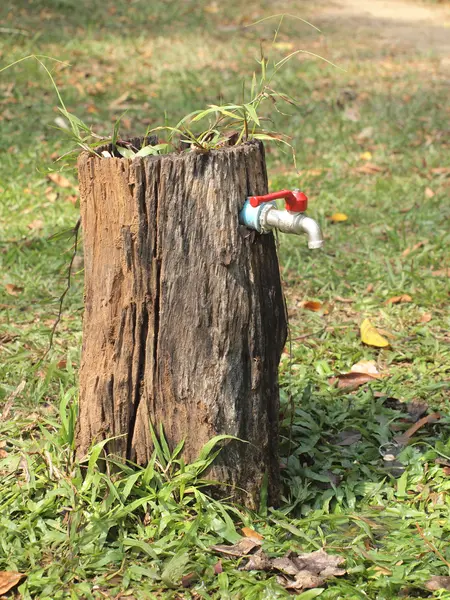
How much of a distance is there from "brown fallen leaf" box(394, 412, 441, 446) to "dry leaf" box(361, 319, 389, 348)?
2.06 feet

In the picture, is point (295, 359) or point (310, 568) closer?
point (310, 568)

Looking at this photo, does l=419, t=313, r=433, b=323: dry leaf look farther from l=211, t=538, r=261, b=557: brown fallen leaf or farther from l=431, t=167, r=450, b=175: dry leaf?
l=431, t=167, r=450, b=175: dry leaf

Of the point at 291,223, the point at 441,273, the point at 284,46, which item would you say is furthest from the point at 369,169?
the point at 291,223

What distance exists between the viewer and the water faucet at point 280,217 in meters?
2.34

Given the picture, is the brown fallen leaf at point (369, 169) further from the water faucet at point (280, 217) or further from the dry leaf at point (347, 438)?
the water faucet at point (280, 217)

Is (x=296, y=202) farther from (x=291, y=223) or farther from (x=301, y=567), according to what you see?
(x=301, y=567)

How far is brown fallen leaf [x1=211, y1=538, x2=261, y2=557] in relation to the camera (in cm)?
238

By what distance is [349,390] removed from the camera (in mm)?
3334

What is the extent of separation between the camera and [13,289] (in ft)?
13.8

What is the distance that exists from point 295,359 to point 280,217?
136cm

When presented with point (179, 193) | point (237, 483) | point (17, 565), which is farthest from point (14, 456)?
point (179, 193)

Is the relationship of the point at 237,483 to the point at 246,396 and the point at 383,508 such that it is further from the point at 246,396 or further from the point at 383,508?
the point at 383,508

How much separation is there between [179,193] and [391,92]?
18.4 feet

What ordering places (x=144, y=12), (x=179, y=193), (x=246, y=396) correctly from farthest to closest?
(x=144, y=12) < (x=246, y=396) < (x=179, y=193)
